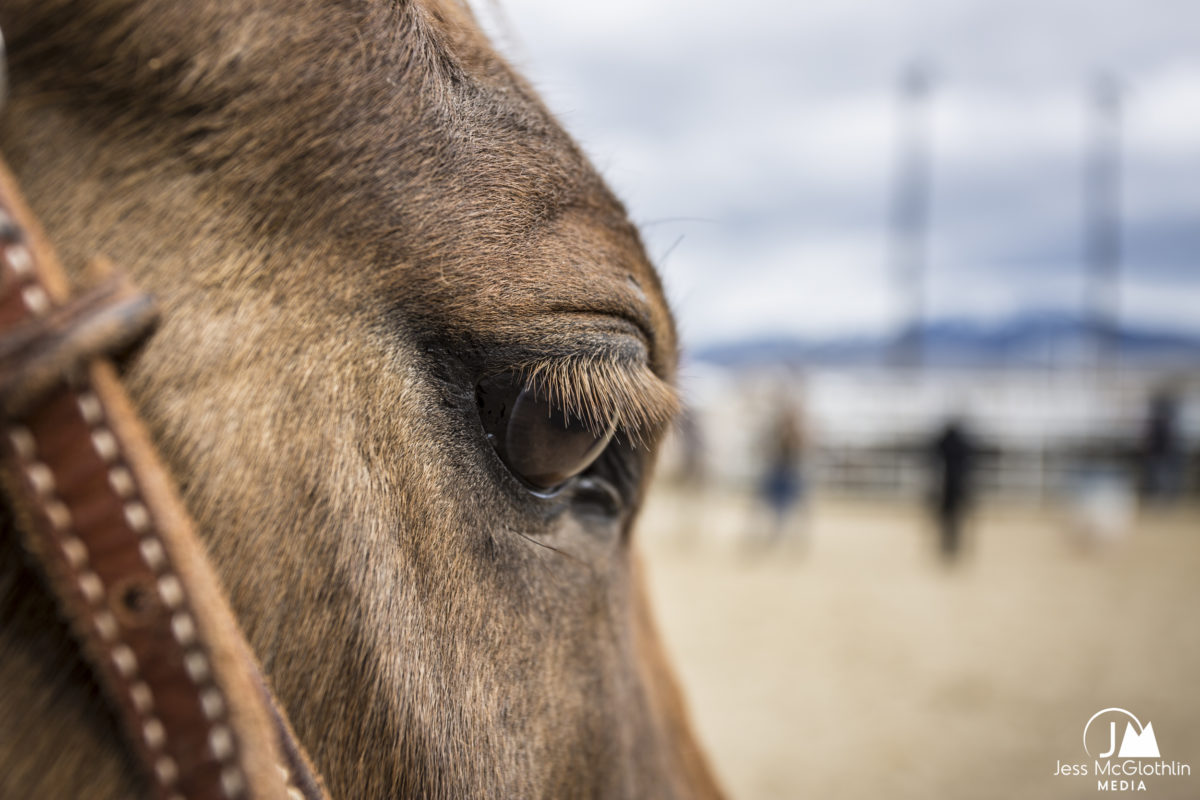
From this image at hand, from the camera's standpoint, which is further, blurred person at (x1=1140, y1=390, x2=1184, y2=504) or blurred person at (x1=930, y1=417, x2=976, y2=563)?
blurred person at (x1=1140, y1=390, x2=1184, y2=504)

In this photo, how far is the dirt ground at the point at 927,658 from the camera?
507cm

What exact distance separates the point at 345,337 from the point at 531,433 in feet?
0.77

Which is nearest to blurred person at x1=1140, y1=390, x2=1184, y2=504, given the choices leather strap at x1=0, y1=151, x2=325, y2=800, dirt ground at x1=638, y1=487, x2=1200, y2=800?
dirt ground at x1=638, y1=487, x2=1200, y2=800

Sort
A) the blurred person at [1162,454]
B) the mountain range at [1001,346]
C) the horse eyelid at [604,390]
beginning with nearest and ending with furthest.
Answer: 1. the horse eyelid at [604,390]
2. the blurred person at [1162,454]
3. the mountain range at [1001,346]

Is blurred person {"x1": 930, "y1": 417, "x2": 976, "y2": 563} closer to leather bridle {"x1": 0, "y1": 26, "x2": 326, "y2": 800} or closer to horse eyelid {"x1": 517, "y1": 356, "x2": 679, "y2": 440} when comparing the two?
horse eyelid {"x1": 517, "y1": 356, "x2": 679, "y2": 440}

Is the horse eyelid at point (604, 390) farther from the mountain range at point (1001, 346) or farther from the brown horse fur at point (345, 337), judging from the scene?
the mountain range at point (1001, 346)

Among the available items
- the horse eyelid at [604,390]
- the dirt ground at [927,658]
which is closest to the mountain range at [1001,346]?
the dirt ground at [927,658]

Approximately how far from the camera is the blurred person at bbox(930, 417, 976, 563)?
10.6m

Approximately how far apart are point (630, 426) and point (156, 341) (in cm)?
53

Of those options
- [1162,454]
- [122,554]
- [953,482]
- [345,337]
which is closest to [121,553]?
[122,554]

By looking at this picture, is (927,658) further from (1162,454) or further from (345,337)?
(1162,454)

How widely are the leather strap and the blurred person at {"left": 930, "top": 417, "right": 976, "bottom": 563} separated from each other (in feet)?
35.7

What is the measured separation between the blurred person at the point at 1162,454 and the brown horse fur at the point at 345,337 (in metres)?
15.4

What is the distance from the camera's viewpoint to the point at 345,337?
2.65ft
